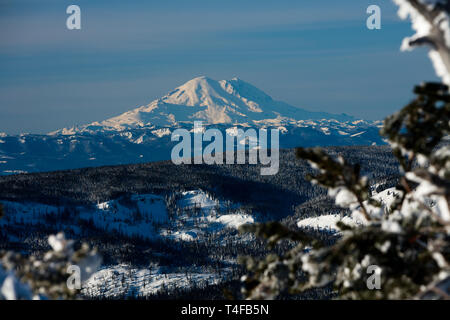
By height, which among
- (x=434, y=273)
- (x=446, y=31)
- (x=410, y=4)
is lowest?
(x=434, y=273)
